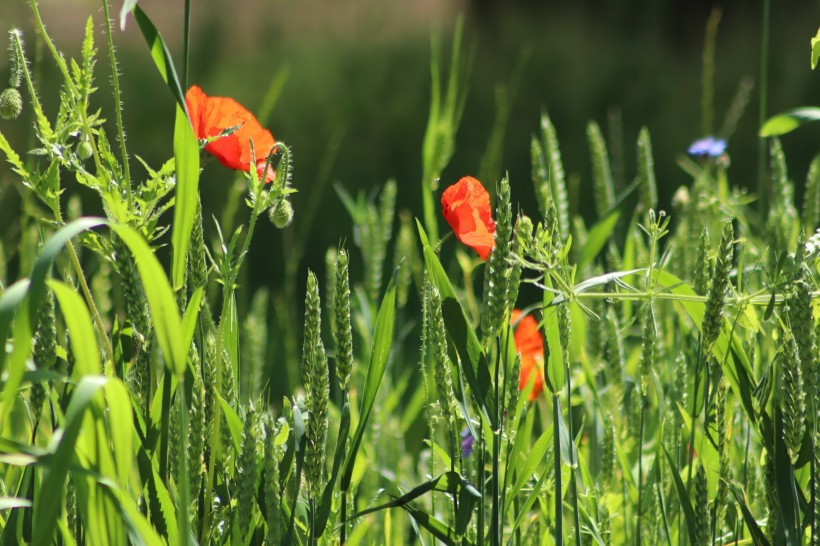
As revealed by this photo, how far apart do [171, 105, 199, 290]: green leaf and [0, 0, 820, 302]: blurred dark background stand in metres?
1.94

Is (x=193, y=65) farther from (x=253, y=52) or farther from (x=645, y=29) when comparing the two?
(x=645, y=29)

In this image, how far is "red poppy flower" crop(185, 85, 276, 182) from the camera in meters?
0.66

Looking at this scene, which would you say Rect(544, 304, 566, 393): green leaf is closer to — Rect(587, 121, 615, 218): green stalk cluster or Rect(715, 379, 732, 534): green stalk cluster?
Rect(715, 379, 732, 534): green stalk cluster

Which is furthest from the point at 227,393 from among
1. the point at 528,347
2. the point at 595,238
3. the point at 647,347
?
the point at 528,347

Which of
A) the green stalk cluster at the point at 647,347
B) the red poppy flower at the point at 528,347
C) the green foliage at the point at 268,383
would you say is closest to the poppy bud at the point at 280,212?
the green foliage at the point at 268,383

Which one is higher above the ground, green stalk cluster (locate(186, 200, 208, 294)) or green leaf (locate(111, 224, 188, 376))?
green stalk cluster (locate(186, 200, 208, 294))

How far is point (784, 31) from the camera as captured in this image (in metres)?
5.13

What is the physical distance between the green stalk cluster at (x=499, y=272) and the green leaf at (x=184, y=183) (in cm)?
16

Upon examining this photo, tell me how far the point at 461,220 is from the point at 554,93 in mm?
3694

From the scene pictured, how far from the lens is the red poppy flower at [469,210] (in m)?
0.64

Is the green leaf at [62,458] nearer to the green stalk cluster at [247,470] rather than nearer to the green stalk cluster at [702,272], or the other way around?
the green stalk cluster at [247,470]

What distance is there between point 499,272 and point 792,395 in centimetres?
17

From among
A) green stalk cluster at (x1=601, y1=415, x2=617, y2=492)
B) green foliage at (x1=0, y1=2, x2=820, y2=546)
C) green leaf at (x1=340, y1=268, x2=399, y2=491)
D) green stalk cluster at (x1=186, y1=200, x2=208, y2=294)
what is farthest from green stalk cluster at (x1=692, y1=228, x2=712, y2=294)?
green stalk cluster at (x1=186, y1=200, x2=208, y2=294)

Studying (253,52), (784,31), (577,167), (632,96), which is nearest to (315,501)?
(577,167)
